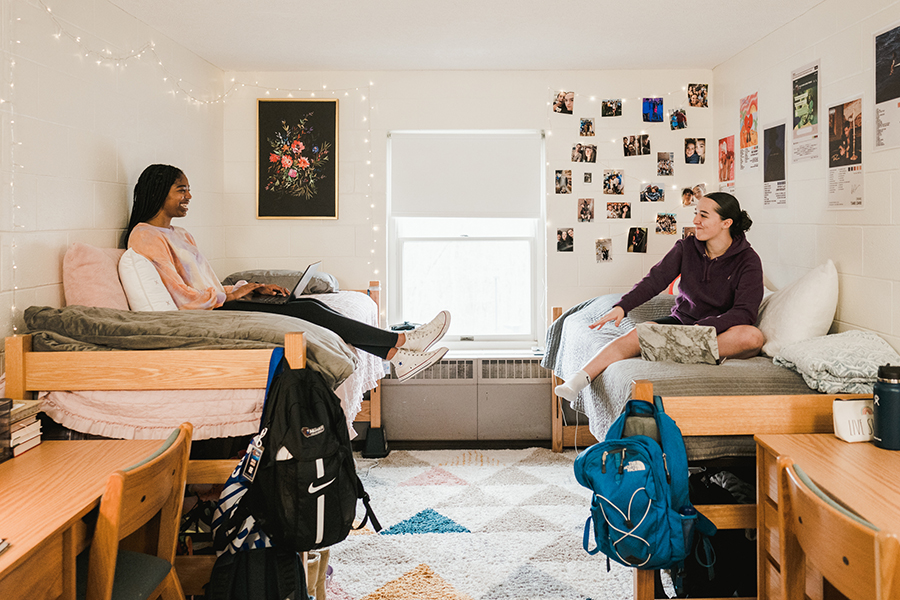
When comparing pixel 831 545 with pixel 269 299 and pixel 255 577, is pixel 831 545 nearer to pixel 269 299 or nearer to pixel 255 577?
pixel 255 577

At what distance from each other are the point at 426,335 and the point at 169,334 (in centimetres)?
103

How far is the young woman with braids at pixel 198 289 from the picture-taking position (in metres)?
2.51

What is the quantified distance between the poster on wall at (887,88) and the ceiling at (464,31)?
0.58 metres

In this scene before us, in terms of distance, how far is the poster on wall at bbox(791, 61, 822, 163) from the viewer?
109 inches

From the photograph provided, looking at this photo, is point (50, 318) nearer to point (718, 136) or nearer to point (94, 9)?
point (94, 9)

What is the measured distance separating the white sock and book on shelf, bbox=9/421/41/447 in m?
1.67

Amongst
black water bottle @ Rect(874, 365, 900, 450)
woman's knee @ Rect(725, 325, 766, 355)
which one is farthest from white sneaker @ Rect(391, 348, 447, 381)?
black water bottle @ Rect(874, 365, 900, 450)

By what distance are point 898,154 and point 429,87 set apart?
2597mm

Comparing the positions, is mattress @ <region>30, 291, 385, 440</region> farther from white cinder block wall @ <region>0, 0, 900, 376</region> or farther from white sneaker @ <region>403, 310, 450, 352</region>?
white sneaker @ <region>403, 310, 450, 352</region>

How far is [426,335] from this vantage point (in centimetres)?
265

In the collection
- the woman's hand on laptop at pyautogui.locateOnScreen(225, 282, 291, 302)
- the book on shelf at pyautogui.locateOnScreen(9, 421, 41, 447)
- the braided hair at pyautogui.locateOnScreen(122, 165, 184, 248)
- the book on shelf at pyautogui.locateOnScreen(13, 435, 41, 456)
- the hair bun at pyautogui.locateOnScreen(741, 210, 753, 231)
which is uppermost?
the braided hair at pyautogui.locateOnScreen(122, 165, 184, 248)

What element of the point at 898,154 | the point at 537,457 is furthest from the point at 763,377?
the point at 537,457

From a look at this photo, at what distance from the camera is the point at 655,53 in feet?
11.9

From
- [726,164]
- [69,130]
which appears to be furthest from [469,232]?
[69,130]
